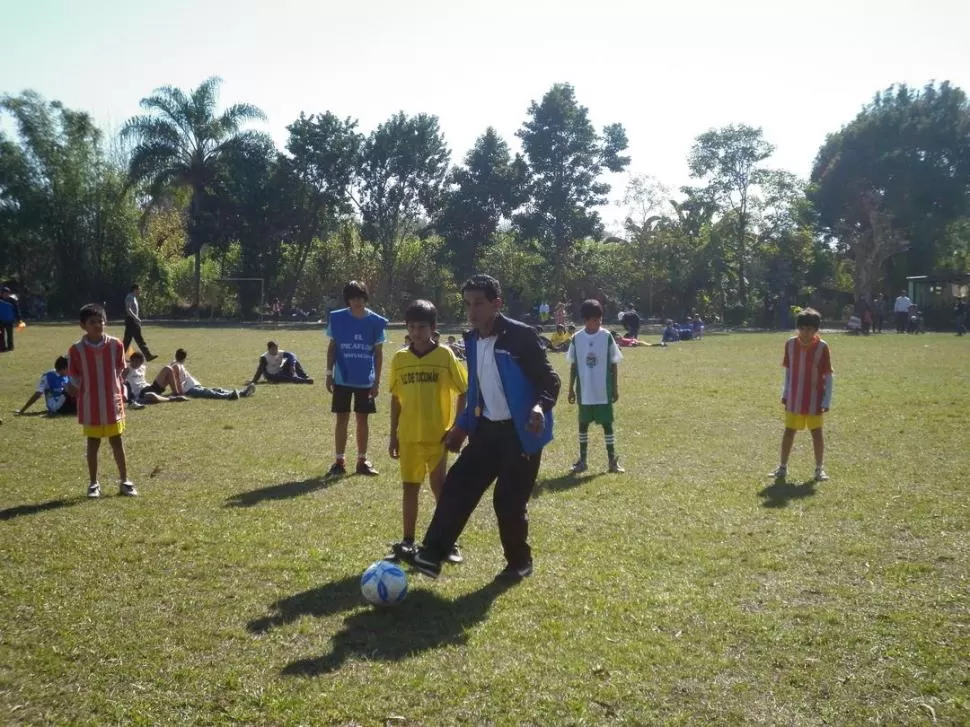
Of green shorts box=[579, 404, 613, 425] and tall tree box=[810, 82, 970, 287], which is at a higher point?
tall tree box=[810, 82, 970, 287]

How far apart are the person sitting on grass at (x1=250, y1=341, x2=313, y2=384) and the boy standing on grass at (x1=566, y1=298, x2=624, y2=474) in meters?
10.4

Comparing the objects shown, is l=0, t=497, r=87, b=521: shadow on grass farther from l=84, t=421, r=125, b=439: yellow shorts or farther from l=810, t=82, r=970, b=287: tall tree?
l=810, t=82, r=970, b=287: tall tree

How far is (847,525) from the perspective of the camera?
774 cm

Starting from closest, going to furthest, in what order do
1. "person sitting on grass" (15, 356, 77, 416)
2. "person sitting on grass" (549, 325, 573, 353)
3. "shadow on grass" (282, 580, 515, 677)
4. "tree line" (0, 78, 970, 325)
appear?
"shadow on grass" (282, 580, 515, 677) < "person sitting on grass" (15, 356, 77, 416) < "person sitting on grass" (549, 325, 573, 353) < "tree line" (0, 78, 970, 325)

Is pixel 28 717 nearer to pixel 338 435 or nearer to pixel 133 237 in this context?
pixel 338 435

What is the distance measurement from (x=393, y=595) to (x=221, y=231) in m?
53.4

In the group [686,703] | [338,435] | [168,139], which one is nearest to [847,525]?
[686,703]

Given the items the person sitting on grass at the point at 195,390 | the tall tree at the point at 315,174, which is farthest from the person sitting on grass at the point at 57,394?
the tall tree at the point at 315,174

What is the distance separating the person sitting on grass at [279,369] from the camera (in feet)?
65.1

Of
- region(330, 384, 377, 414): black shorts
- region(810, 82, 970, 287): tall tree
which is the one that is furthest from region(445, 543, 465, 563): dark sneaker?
region(810, 82, 970, 287): tall tree

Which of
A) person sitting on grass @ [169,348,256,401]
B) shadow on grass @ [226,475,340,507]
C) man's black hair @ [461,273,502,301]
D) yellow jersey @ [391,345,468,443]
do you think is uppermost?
man's black hair @ [461,273,502,301]

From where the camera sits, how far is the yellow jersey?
679cm

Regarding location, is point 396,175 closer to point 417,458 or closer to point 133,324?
point 133,324

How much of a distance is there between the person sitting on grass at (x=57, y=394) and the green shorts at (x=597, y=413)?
837 cm
